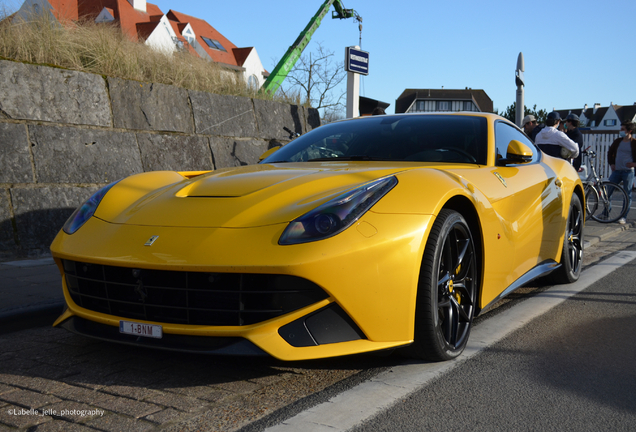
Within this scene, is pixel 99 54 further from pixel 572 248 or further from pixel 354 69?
pixel 572 248

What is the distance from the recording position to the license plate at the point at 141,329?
99.3 inches

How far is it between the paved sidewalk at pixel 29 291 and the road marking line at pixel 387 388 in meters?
2.30

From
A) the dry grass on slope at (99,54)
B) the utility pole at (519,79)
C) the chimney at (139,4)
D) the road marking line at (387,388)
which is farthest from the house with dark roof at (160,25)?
the road marking line at (387,388)

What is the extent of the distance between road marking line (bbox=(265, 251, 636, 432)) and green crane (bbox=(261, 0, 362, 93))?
1588cm

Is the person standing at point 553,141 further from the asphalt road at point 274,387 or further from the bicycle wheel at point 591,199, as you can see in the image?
the asphalt road at point 274,387

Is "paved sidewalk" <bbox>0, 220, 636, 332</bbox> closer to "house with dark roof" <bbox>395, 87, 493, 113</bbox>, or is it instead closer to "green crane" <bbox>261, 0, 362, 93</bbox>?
"green crane" <bbox>261, 0, 362, 93</bbox>

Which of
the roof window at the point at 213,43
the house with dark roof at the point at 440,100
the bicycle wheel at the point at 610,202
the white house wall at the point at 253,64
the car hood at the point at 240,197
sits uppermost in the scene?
the roof window at the point at 213,43

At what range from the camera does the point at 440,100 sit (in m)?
102

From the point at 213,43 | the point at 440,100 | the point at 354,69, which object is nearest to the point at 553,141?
the point at 354,69

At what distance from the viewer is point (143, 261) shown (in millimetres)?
2527

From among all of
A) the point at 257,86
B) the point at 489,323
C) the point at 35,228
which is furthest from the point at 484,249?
the point at 257,86

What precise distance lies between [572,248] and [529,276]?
1.33 m

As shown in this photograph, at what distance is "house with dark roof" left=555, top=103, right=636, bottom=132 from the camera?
10338 cm

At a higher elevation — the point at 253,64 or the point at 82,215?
the point at 253,64
